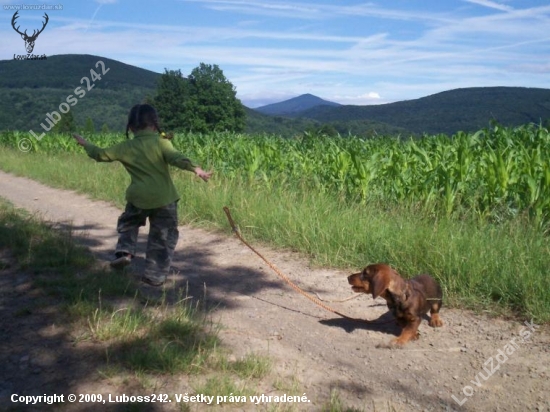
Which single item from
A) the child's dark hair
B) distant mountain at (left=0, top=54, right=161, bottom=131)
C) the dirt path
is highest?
distant mountain at (left=0, top=54, right=161, bottom=131)

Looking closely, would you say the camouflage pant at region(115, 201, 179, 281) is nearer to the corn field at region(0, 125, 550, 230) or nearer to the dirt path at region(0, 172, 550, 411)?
the dirt path at region(0, 172, 550, 411)

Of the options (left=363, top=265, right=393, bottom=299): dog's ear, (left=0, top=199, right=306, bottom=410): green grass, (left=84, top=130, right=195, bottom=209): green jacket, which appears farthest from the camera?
(left=84, top=130, right=195, bottom=209): green jacket

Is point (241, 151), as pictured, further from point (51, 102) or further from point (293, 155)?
point (51, 102)

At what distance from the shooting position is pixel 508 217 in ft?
21.0

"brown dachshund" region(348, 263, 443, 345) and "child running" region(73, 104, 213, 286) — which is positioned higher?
"child running" region(73, 104, 213, 286)

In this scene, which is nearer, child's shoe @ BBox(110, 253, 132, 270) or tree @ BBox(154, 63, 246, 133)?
child's shoe @ BBox(110, 253, 132, 270)

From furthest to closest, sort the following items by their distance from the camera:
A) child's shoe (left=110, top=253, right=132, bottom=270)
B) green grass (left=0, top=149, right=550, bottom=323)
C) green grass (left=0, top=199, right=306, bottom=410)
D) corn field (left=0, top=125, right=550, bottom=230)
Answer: corn field (left=0, top=125, right=550, bottom=230), child's shoe (left=110, top=253, right=132, bottom=270), green grass (left=0, top=149, right=550, bottom=323), green grass (left=0, top=199, right=306, bottom=410)

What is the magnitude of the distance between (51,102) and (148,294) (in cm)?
5187

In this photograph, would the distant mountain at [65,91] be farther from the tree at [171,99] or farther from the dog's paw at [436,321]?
the dog's paw at [436,321]

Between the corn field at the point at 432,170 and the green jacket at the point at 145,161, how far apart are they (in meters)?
3.50

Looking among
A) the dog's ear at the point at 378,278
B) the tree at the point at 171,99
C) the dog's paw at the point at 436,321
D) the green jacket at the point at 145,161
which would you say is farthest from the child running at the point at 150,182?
the tree at the point at 171,99

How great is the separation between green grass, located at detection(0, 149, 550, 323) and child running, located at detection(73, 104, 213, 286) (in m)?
1.80

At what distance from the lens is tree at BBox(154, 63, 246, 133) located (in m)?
48.4

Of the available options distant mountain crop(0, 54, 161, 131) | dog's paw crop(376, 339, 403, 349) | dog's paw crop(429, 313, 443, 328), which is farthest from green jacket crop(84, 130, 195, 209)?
distant mountain crop(0, 54, 161, 131)
